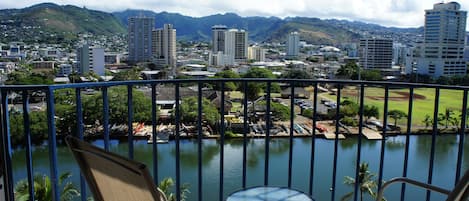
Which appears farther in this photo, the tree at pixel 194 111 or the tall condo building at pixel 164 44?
the tall condo building at pixel 164 44

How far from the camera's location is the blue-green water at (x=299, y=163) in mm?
11570

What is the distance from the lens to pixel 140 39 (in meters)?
56.5

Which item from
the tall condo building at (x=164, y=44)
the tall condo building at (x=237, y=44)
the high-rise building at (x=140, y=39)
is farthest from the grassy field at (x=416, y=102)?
the high-rise building at (x=140, y=39)

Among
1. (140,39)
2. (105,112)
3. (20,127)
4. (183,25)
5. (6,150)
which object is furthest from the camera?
(183,25)

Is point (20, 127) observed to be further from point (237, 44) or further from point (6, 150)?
point (237, 44)

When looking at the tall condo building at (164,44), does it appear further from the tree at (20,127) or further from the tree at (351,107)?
the tree at (20,127)

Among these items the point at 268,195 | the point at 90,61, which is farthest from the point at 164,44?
the point at 268,195

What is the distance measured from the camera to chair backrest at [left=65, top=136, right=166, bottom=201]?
0.89 m

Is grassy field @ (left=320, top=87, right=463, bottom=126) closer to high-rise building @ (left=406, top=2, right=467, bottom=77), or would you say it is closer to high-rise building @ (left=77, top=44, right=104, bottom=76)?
high-rise building @ (left=406, top=2, right=467, bottom=77)

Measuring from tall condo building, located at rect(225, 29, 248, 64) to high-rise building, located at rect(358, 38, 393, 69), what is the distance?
59.6 feet

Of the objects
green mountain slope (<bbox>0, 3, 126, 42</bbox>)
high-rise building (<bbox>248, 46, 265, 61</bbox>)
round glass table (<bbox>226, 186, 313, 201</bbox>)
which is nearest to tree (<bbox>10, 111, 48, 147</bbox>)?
round glass table (<bbox>226, 186, 313, 201</bbox>)

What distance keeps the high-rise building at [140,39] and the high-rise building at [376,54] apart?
2763 cm

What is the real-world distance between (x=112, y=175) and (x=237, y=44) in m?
59.9

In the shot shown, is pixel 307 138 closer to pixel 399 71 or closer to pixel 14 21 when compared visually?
pixel 399 71
